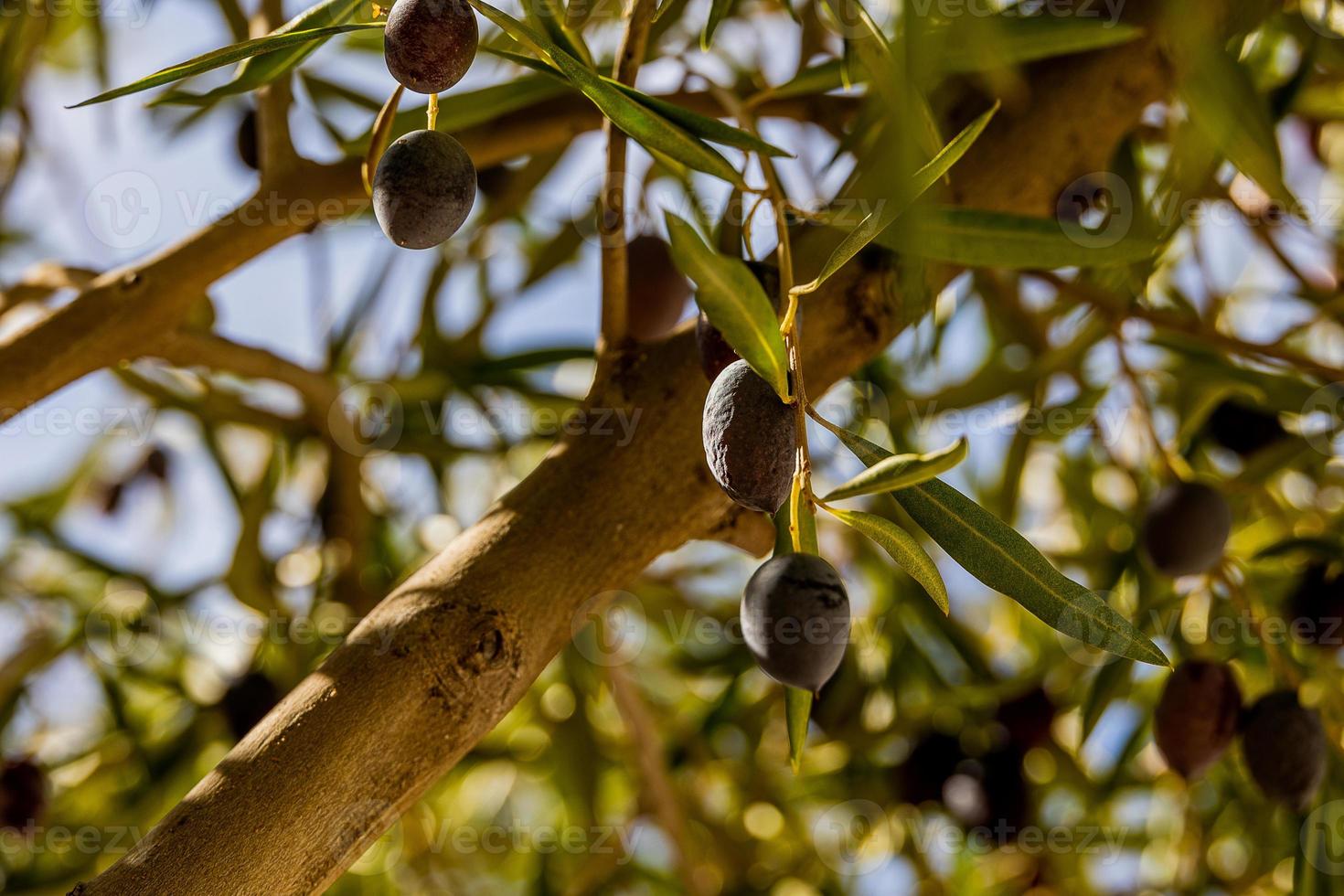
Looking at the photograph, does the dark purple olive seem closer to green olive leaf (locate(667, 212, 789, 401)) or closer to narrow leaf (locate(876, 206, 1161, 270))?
narrow leaf (locate(876, 206, 1161, 270))

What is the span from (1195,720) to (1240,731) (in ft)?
0.20

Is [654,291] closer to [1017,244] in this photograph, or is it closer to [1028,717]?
[1017,244]

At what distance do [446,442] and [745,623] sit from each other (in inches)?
35.7

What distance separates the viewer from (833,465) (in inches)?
56.0

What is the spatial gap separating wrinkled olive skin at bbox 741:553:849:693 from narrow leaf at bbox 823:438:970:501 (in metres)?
0.04

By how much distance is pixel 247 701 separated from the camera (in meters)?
1.29

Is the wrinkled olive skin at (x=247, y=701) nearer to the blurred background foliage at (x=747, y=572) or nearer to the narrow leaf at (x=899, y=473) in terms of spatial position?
the blurred background foliage at (x=747, y=572)

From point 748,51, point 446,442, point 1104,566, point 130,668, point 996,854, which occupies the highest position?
point 748,51

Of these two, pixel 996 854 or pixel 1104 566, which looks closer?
pixel 1104 566

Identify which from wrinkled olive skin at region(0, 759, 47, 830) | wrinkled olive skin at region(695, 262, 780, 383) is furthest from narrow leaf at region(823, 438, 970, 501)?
wrinkled olive skin at region(0, 759, 47, 830)

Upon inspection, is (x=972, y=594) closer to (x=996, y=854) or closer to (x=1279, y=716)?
(x=996, y=854)

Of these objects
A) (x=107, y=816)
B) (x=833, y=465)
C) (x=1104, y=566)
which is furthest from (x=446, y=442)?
(x=1104, y=566)

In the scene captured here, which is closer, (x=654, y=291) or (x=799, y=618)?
(x=799, y=618)

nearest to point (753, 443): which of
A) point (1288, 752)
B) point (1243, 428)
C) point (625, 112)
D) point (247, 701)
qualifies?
point (625, 112)
